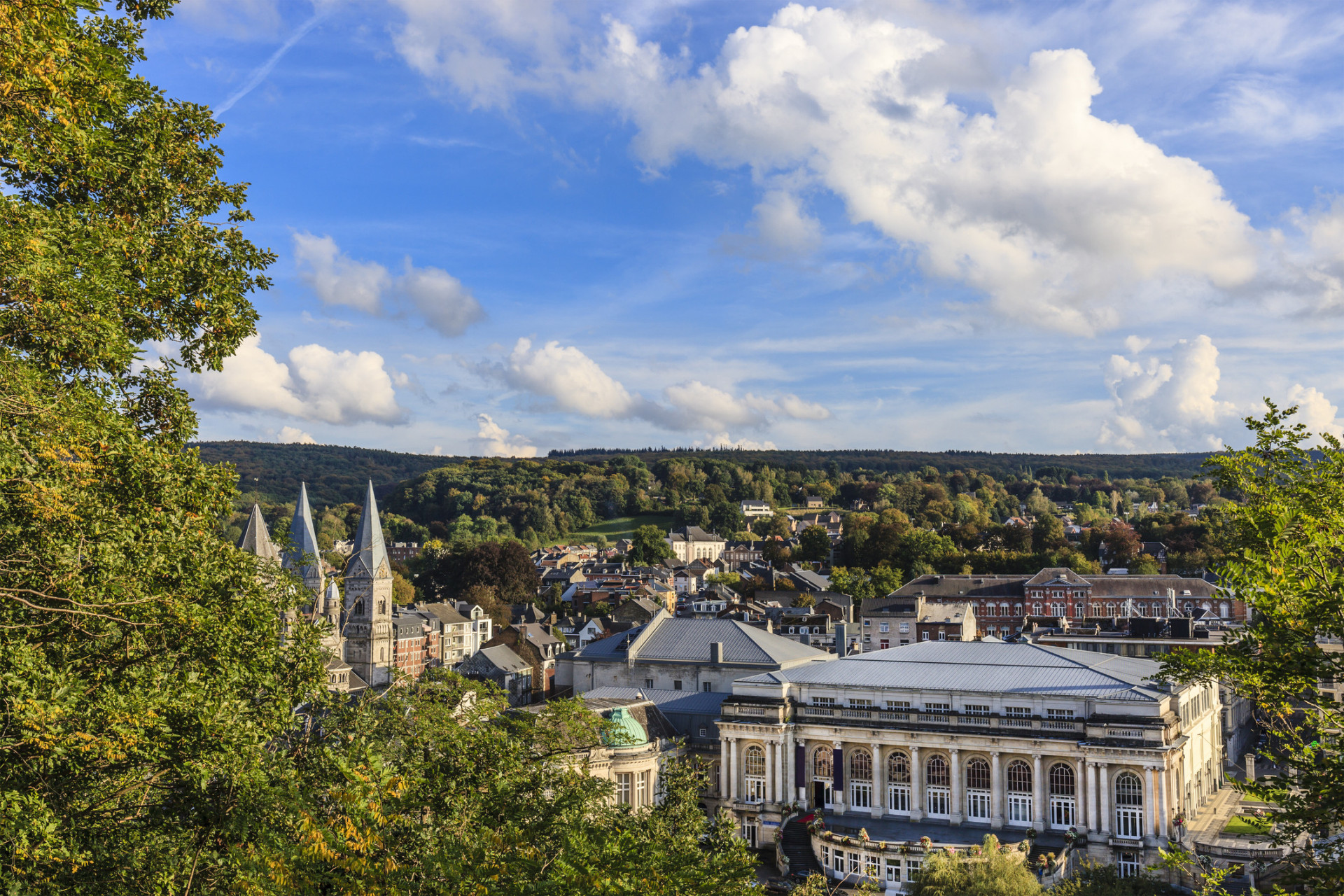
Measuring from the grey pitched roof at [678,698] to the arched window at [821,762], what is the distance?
743 cm

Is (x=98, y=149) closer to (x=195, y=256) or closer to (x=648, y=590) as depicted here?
(x=195, y=256)

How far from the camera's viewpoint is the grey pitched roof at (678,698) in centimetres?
5656

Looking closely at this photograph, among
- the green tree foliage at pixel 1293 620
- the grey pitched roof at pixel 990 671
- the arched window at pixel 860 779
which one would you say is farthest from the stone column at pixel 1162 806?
the green tree foliage at pixel 1293 620

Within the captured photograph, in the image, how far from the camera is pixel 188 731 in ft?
36.9

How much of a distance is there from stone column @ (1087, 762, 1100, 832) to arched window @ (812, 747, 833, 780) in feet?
40.4

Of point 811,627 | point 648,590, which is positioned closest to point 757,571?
point 648,590

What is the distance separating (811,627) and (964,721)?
4850 cm

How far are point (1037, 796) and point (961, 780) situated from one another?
350cm

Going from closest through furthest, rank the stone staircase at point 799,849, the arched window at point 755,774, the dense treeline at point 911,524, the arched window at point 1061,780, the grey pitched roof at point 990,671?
the stone staircase at point 799,849, the arched window at point 1061,780, the grey pitched roof at point 990,671, the arched window at point 755,774, the dense treeline at point 911,524

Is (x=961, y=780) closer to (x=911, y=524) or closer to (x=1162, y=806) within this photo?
(x=1162, y=806)

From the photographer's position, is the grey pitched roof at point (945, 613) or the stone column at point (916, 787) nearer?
the stone column at point (916, 787)

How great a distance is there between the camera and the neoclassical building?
144 feet

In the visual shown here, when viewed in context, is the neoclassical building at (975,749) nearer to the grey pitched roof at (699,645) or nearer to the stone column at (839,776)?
the stone column at (839,776)

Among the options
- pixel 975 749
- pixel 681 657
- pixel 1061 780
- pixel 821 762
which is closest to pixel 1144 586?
pixel 681 657
